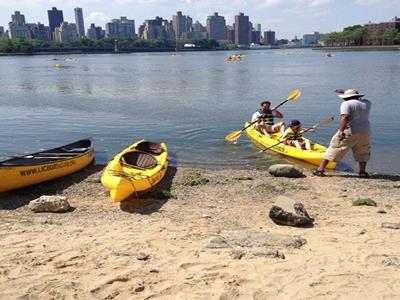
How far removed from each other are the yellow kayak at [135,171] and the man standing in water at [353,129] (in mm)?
4288

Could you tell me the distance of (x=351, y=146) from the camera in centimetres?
1088

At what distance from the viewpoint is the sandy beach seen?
202 inches

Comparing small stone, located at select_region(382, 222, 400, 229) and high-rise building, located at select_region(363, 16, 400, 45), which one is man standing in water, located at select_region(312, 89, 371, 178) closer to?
small stone, located at select_region(382, 222, 400, 229)

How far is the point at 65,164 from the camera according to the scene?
38.7ft

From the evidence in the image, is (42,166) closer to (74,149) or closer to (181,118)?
(74,149)

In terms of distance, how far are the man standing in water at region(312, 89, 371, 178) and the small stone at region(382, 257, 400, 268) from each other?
198 inches

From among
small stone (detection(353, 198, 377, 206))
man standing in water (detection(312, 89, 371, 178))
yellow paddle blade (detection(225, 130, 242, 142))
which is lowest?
yellow paddle blade (detection(225, 130, 242, 142))

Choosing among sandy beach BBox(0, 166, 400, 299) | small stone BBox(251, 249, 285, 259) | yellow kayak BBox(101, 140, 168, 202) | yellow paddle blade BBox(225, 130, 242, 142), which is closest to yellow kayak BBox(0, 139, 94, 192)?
sandy beach BBox(0, 166, 400, 299)

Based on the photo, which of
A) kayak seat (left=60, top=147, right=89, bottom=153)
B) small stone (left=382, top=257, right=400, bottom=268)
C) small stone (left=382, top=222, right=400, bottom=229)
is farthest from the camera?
kayak seat (left=60, top=147, right=89, bottom=153)

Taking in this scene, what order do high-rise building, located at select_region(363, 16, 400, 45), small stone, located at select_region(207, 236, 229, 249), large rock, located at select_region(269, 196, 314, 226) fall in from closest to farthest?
small stone, located at select_region(207, 236, 229, 249)
large rock, located at select_region(269, 196, 314, 226)
high-rise building, located at select_region(363, 16, 400, 45)

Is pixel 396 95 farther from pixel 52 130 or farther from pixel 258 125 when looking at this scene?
pixel 52 130

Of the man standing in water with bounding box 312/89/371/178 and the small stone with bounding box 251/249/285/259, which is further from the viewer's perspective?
the man standing in water with bounding box 312/89/371/178

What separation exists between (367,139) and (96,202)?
255 inches

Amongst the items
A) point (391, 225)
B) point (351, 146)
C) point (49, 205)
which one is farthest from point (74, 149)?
point (391, 225)
